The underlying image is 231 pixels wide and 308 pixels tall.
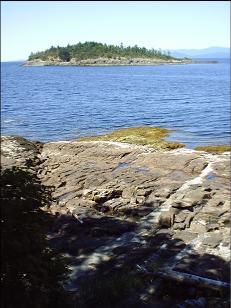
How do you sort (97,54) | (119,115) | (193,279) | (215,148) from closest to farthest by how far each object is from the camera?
(193,279), (215,148), (119,115), (97,54)

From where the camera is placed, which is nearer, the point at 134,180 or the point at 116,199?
the point at 116,199

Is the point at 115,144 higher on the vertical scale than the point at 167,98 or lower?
lower

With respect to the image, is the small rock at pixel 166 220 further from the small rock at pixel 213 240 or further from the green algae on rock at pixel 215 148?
the green algae on rock at pixel 215 148

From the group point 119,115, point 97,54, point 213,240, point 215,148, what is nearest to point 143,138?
point 215,148

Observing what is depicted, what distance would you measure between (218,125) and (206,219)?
83.8 ft

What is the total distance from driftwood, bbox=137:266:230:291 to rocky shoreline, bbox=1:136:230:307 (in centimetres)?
3

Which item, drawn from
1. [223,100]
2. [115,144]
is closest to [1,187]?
[115,144]

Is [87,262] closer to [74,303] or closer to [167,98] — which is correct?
[74,303]

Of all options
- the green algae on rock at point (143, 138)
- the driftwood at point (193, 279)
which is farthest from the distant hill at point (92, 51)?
the driftwood at point (193, 279)

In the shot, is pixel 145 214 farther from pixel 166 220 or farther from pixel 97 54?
pixel 97 54

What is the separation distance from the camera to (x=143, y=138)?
30.7 metres

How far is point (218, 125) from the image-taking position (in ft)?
127

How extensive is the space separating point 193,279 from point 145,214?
5.07m

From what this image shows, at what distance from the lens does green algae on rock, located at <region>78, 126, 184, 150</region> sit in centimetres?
2808
